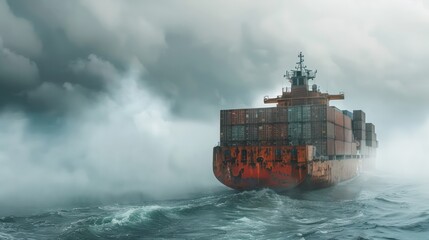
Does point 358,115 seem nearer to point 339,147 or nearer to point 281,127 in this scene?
point 339,147

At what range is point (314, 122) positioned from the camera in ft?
146

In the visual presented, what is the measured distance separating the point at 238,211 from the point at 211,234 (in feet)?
27.4

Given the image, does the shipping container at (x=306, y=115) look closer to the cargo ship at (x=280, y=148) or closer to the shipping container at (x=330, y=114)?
the cargo ship at (x=280, y=148)

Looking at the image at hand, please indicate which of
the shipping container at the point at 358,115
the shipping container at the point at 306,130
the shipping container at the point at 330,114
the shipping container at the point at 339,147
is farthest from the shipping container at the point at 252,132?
the shipping container at the point at 358,115

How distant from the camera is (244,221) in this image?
26.9m

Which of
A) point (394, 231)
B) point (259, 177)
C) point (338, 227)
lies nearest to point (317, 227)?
point (338, 227)

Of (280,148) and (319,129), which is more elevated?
(319,129)

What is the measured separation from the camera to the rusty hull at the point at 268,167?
131 ft

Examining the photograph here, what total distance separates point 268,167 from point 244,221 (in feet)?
47.7

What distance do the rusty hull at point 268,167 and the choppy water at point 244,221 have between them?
3190 millimetres

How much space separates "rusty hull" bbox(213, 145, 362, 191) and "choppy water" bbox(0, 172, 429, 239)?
3.19 metres

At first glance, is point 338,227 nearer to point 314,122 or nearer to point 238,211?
point 238,211

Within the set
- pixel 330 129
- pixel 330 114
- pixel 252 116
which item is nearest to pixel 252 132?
pixel 252 116

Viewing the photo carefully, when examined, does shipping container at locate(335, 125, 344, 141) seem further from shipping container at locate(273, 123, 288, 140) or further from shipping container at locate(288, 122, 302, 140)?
shipping container at locate(273, 123, 288, 140)
